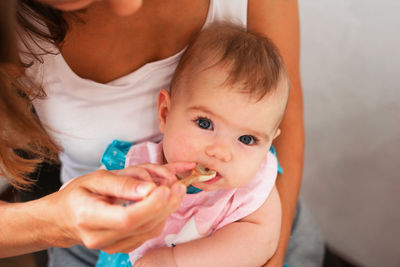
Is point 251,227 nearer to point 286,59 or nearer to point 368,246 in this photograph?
point 286,59

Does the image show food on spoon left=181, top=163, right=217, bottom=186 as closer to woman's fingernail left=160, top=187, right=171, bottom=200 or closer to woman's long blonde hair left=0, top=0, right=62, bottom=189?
woman's fingernail left=160, top=187, right=171, bottom=200

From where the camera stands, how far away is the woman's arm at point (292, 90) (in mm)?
968

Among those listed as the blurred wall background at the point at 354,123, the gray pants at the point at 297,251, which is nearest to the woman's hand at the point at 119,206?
the gray pants at the point at 297,251

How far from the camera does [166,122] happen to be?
787 millimetres

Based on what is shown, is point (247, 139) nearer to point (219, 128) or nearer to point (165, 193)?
point (219, 128)

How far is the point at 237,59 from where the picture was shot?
2.44 ft

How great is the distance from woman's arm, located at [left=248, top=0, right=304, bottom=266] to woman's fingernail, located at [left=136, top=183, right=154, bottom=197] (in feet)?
1.65

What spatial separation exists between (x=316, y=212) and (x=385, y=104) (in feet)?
1.95

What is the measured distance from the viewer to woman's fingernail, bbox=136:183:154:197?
502 millimetres

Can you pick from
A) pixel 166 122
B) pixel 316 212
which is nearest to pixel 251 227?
pixel 166 122

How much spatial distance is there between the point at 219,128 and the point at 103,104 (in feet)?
0.87

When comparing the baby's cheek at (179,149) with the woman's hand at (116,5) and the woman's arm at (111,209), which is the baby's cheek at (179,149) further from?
the woman's hand at (116,5)

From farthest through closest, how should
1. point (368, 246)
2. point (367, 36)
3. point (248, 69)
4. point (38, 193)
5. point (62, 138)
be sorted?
point (368, 246), point (367, 36), point (38, 193), point (62, 138), point (248, 69)

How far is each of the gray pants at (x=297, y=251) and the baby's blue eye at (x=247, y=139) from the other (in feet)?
1.35
